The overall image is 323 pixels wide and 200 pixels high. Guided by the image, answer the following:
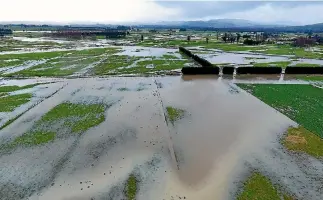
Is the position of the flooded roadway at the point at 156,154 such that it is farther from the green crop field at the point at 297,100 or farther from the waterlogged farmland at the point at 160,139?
the green crop field at the point at 297,100

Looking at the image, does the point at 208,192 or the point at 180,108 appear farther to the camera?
the point at 180,108

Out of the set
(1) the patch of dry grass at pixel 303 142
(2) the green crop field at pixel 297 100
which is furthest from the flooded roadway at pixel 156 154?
(2) the green crop field at pixel 297 100

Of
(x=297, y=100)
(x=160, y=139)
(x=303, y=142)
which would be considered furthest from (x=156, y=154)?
(x=297, y=100)

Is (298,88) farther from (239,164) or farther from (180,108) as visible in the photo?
(239,164)

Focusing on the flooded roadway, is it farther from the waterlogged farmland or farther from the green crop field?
the green crop field

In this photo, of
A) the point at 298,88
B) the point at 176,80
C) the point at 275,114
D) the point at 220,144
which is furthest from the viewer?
the point at 176,80

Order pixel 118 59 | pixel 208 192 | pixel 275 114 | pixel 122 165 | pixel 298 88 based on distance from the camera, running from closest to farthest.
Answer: pixel 208 192 < pixel 122 165 < pixel 275 114 < pixel 298 88 < pixel 118 59

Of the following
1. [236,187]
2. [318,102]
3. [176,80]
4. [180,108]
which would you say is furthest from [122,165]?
[176,80]
